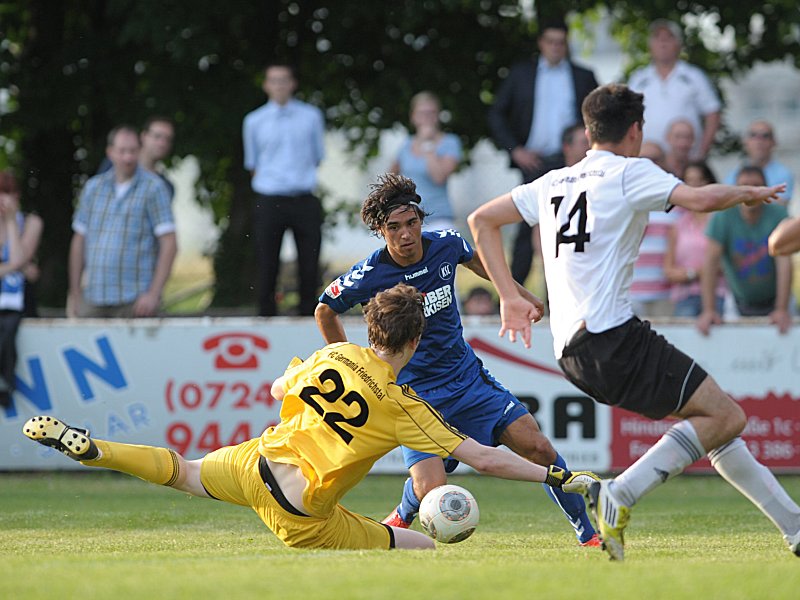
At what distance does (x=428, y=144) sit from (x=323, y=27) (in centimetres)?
421

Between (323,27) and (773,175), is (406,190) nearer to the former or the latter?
(773,175)

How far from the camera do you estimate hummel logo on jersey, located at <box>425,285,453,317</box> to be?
7.42 meters

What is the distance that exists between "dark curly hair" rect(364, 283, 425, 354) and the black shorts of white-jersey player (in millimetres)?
688

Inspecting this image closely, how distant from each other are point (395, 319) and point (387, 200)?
1021 mm

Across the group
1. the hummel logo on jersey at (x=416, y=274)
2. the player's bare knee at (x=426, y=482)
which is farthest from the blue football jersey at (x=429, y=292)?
the player's bare knee at (x=426, y=482)

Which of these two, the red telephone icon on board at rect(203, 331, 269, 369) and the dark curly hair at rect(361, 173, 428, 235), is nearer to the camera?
the dark curly hair at rect(361, 173, 428, 235)

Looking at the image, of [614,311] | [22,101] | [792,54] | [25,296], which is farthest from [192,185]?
[614,311]

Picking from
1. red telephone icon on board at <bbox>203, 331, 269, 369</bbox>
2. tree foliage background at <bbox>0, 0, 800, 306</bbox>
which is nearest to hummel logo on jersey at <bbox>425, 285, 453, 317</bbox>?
red telephone icon on board at <bbox>203, 331, 269, 369</bbox>

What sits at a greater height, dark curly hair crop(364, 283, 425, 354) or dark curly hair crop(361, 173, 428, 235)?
dark curly hair crop(361, 173, 428, 235)

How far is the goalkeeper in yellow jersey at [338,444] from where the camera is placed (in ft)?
21.0

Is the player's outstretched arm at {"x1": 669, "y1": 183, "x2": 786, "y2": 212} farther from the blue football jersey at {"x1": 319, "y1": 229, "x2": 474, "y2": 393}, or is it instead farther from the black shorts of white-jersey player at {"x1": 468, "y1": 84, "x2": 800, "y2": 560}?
the blue football jersey at {"x1": 319, "y1": 229, "x2": 474, "y2": 393}

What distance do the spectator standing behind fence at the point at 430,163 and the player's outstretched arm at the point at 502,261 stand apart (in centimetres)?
548

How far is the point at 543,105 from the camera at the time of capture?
12.5 meters

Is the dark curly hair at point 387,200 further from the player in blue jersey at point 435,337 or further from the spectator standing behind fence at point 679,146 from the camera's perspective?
the spectator standing behind fence at point 679,146
